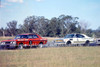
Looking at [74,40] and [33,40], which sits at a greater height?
[33,40]

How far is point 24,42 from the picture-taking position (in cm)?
1830

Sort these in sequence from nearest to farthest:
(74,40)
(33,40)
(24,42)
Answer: (24,42) → (33,40) → (74,40)

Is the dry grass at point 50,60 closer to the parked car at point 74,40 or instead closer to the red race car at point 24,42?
the red race car at point 24,42

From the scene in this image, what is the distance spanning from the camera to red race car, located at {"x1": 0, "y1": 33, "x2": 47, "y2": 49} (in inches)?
692

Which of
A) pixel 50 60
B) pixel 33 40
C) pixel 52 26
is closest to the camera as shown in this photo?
pixel 50 60

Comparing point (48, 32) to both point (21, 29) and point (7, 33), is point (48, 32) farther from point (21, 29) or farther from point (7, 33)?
point (7, 33)

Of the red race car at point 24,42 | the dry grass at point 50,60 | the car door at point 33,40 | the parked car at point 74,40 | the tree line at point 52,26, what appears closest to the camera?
the dry grass at point 50,60

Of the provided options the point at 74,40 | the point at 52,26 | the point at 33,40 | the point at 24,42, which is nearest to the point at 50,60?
the point at 24,42

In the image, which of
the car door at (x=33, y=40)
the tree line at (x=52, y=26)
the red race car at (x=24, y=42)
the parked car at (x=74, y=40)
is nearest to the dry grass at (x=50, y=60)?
the red race car at (x=24, y=42)

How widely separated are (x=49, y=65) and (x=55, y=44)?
37.3 feet

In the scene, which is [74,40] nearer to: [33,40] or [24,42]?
[33,40]

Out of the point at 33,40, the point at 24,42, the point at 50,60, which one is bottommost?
the point at 50,60

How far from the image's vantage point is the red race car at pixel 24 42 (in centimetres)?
1758

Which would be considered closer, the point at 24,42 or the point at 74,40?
the point at 24,42
